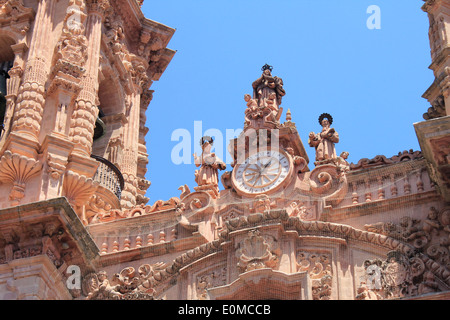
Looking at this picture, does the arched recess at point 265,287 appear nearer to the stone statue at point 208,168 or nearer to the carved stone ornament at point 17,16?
the stone statue at point 208,168

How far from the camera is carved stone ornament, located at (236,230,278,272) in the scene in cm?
2202

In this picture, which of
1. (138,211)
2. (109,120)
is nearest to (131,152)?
(109,120)

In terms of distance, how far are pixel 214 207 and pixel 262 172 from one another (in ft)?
3.98

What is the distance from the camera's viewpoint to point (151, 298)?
22734mm

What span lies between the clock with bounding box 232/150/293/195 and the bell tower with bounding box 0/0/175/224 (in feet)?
10.3

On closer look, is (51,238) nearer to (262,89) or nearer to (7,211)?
(7,211)

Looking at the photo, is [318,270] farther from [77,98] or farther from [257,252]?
[77,98]

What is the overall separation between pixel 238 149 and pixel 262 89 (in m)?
1.92

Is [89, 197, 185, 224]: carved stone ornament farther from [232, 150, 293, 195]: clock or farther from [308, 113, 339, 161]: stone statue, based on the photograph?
[308, 113, 339, 161]: stone statue

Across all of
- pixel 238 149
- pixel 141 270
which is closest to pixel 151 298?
pixel 141 270

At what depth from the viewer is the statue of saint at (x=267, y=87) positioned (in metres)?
25.8

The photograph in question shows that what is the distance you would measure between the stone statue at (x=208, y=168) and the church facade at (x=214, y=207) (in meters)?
0.03

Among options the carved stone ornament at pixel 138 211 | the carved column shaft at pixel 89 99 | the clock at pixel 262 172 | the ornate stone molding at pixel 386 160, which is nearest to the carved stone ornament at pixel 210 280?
the clock at pixel 262 172

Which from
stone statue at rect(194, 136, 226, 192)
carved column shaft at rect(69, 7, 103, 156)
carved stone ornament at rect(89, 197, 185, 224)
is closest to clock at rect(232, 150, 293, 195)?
stone statue at rect(194, 136, 226, 192)
